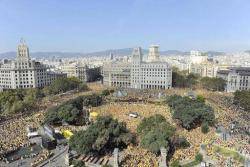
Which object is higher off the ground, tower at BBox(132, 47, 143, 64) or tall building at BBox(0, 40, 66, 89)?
tower at BBox(132, 47, 143, 64)

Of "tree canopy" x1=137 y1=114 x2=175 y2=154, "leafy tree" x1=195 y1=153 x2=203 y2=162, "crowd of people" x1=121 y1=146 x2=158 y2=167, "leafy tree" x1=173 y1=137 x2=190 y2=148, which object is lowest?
"crowd of people" x1=121 y1=146 x2=158 y2=167

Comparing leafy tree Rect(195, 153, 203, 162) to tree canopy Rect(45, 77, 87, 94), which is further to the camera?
tree canopy Rect(45, 77, 87, 94)

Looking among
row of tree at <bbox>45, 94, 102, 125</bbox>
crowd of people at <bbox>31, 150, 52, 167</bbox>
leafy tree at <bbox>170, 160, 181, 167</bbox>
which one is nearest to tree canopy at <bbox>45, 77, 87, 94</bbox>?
row of tree at <bbox>45, 94, 102, 125</bbox>

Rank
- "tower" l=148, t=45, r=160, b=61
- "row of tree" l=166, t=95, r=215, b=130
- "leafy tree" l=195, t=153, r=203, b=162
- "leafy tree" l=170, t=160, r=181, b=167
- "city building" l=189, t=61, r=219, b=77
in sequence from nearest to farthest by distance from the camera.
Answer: "leafy tree" l=170, t=160, r=181, b=167 → "leafy tree" l=195, t=153, r=203, b=162 → "row of tree" l=166, t=95, r=215, b=130 → "city building" l=189, t=61, r=219, b=77 → "tower" l=148, t=45, r=160, b=61

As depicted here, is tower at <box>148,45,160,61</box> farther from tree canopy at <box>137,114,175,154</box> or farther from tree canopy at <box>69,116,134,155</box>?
tree canopy at <box>69,116,134,155</box>

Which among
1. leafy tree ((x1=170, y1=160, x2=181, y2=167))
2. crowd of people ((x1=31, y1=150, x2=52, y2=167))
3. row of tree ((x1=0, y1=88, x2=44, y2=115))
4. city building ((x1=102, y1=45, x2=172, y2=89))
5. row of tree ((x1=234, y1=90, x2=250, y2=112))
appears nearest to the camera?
leafy tree ((x1=170, y1=160, x2=181, y2=167))

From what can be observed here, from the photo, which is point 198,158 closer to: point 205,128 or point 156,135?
point 156,135

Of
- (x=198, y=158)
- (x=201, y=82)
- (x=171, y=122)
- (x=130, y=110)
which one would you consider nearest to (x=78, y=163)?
(x=198, y=158)
